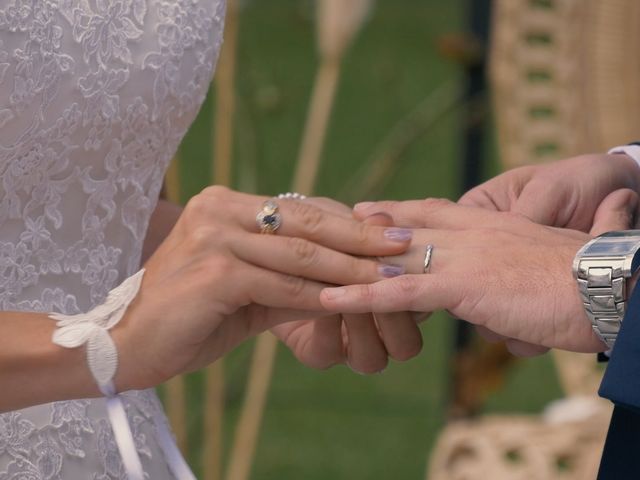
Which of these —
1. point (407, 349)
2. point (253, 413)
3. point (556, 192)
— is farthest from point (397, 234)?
point (253, 413)

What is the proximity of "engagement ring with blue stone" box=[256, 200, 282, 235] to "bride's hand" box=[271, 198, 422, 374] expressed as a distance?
0.08m

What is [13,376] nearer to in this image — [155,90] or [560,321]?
[155,90]

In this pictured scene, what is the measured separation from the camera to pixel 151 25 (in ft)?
4.08

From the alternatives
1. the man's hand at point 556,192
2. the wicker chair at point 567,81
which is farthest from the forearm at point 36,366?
the wicker chair at point 567,81

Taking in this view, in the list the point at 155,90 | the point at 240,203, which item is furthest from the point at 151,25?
the point at 240,203

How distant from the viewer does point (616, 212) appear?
125 centimetres

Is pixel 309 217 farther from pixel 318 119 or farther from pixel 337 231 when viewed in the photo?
pixel 318 119

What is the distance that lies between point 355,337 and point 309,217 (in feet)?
0.70

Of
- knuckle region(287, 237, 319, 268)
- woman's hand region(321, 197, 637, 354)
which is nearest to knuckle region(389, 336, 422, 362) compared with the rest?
woman's hand region(321, 197, 637, 354)

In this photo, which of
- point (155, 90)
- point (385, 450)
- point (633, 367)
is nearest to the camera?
point (633, 367)

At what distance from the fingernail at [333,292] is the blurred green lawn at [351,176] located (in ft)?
6.88

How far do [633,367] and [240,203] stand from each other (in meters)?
0.35

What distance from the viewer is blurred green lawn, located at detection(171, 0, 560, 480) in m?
4.62

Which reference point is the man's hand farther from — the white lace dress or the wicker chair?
the wicker chair
